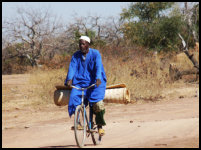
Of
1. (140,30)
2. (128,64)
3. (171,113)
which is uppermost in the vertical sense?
(140,30)

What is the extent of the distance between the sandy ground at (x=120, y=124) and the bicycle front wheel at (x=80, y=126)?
0.44 meters

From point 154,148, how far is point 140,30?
22.3m

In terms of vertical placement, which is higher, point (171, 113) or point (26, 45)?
point (26, 45)

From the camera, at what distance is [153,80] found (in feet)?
55.9

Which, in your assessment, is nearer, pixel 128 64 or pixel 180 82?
pixel 128 64

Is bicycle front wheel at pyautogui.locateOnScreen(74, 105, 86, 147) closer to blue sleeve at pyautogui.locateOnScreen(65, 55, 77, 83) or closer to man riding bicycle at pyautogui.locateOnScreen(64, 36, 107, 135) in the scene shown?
man riding bicycle at pyautogui.locateOnScreen(64, 36, 107, 135)

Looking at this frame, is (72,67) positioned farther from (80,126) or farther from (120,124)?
(120,124)

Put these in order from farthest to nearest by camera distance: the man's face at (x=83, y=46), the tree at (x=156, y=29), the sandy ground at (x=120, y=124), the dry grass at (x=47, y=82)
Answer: the tree at (x=156, y=29) < the dry grass at (x=47, y=82) < the sandy ground at (x=120, y=124) < the man's face at (x=83, y=46)

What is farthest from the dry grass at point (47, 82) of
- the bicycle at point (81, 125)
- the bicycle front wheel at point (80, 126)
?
the bicycle front wheel at point (80, 126)

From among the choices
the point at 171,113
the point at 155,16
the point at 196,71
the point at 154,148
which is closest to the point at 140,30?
the point at 155,16

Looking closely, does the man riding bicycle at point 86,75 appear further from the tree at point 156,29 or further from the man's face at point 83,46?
the tree at point 156,29

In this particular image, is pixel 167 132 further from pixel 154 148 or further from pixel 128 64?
pixel 128 64

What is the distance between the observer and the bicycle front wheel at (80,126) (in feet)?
21.0

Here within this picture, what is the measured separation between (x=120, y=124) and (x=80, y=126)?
303 centimetres
